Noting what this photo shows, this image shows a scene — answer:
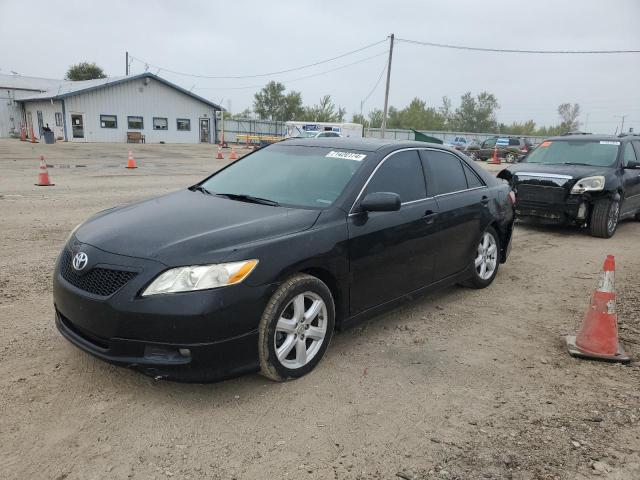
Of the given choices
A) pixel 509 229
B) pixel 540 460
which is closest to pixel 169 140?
pixel 509 229

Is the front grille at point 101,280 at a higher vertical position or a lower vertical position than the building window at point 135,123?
lower

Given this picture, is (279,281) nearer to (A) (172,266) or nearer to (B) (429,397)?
(A) (172,266)

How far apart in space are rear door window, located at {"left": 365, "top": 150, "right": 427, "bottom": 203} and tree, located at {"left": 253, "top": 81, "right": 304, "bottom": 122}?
76.1 meters

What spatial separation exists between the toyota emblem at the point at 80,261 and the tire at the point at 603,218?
A: 26.5 feet

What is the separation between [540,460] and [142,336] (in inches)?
90.3

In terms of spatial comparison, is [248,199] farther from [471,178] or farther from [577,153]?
[577,153]

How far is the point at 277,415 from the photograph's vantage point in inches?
121

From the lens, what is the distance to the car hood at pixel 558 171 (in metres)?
8.48

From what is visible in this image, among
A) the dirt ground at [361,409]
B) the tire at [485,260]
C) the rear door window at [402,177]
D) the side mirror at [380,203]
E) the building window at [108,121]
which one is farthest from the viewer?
the building window at [108,121]

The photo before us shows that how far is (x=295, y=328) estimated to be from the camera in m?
3.36

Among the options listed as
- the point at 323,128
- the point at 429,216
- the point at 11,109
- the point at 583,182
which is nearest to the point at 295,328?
the point at 429,216

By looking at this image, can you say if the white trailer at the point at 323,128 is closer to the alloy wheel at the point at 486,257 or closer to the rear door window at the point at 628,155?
the rear door window at the point at 628,155

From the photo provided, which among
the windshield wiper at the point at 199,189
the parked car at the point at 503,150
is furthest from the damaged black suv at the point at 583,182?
the parked car at the point at 503,150

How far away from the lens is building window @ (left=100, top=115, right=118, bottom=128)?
128ft
